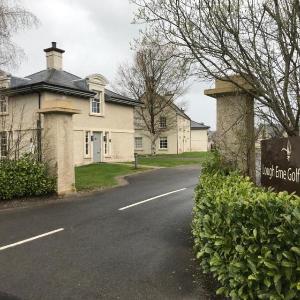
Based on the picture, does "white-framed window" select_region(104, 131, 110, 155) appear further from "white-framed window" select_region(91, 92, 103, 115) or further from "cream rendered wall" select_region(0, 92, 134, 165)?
"white-framed window" select_region(91, 92, 103, 115)

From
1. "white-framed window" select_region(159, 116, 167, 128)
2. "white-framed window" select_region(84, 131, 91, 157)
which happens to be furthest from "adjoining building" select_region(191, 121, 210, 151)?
"white-framed window" select_region(84, 131, 91, 157)

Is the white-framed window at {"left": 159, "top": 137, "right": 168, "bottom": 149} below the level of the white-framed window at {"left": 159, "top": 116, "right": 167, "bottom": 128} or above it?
below

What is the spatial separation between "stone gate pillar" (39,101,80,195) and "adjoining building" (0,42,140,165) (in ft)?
30.9

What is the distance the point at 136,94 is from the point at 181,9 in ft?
125

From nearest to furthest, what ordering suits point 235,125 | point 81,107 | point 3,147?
point 235,125, point 3,147, point 81,107

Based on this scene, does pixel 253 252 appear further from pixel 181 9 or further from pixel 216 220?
pixel 181 9

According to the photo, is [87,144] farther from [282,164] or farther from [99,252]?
[282,164]

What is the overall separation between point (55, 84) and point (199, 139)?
4390cm

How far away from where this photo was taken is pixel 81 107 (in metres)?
27.9

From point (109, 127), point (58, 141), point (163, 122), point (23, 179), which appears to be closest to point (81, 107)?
point (109, 127)

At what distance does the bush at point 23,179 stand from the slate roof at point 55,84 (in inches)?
466

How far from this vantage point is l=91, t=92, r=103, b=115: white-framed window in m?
29.4

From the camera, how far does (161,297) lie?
15.8 feet

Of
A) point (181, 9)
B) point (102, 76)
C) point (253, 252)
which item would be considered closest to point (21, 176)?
point (181, 9)
